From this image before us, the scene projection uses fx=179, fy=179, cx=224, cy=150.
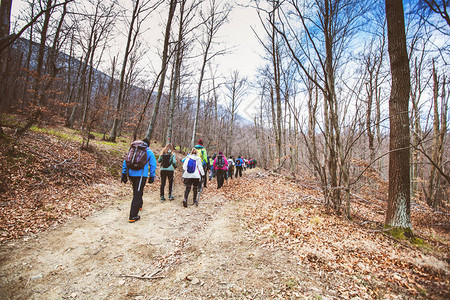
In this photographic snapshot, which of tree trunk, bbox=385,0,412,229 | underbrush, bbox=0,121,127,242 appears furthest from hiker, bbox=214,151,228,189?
tree trunk, bbox=385,0,412,229

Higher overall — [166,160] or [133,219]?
[166,160]

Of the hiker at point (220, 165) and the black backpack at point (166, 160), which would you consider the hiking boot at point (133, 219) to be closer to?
the black backpack at point (166, 160)

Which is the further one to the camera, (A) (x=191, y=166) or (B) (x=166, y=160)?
(B) (x=166, y=160)

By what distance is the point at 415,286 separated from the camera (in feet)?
8.21

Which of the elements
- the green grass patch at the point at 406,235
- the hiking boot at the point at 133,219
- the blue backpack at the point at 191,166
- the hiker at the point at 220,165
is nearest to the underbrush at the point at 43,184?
the hiking boot at the point at 133,219

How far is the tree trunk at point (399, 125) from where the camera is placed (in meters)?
4.17

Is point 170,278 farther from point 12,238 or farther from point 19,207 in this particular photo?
point 19,207

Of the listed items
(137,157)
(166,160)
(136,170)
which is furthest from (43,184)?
(166,160)

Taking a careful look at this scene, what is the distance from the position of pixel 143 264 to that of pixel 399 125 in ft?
20.5

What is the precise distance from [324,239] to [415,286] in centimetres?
150

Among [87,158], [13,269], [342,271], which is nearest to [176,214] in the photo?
[13,269]

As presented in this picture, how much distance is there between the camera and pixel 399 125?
427cm

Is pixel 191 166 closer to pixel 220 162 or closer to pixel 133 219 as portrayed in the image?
pixel 133 219

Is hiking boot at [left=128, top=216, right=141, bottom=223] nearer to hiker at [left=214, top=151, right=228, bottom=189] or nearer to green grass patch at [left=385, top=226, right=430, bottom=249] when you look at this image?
hiker at [left=214, top=151, right=228, bottom=189]
